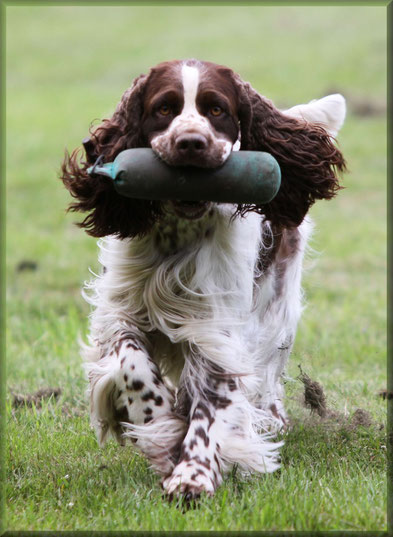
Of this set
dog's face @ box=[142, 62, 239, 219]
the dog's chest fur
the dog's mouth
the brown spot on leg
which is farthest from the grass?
dog's face @ box=[142, 62, 239, 219]

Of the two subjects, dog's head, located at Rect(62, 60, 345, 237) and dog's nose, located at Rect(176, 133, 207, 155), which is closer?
dog's nose, located at Rect(176, 133, 207, 155)

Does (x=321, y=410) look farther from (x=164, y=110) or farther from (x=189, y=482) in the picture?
(x=164, y=110)

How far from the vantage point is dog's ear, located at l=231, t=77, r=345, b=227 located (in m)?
4.00

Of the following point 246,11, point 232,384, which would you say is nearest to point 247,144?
point 232,384

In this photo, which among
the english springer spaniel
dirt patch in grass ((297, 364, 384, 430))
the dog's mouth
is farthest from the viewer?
dirt patch in grass ((297, 364, 384, 430))

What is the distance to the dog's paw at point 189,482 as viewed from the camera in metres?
3.52

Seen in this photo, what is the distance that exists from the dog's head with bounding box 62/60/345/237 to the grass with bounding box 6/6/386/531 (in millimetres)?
1049

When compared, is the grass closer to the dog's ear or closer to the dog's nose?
the dog's ear

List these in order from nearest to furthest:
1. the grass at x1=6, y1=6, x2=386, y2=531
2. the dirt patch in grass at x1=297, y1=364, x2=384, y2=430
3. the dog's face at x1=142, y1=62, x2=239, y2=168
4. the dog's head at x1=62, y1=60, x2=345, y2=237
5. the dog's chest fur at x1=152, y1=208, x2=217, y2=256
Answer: the grass at x1=6, y1=6, x2=386, y2=531
the dog's face at x1=142, y1=62, x2=239, y2=168
the dog's head at x1=62, y1=60, x2=345, y2=237
the dog's chest fur at x1=152, y1=208, x2=217, y2=256
the dirt patch in grass at x1=297, y1=364, x2=384, y2=430

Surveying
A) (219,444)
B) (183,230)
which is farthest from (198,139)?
(219,444)

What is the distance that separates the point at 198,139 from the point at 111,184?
0.69m

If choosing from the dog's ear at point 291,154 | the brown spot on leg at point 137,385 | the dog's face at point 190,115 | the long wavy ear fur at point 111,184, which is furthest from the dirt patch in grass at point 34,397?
the dog's face at point 190,115

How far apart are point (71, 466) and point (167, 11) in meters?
26.1

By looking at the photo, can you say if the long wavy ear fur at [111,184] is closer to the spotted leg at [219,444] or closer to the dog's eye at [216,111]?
the dog's eye at [216,111]
